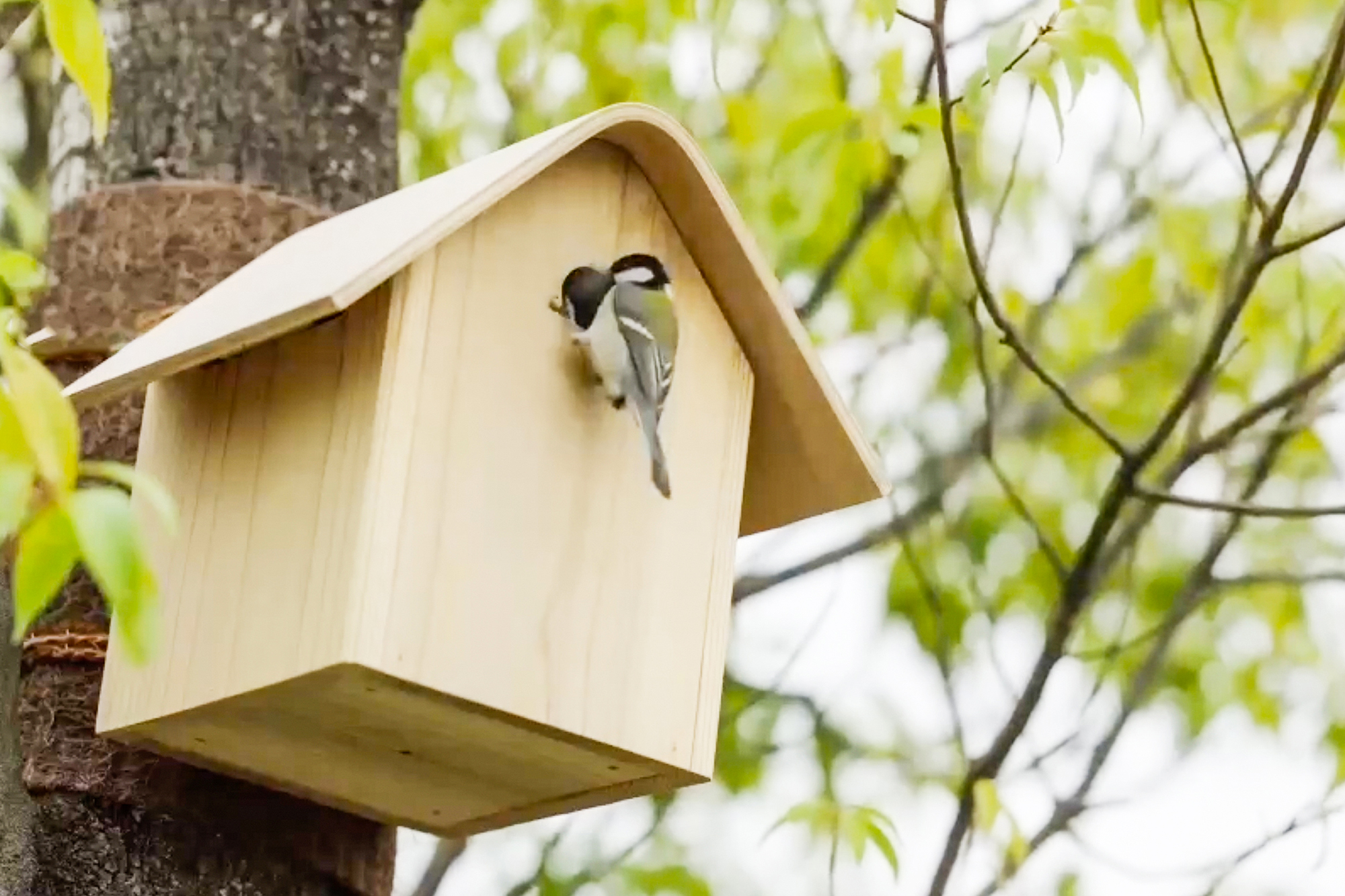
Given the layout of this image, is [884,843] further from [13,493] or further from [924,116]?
[13,493]

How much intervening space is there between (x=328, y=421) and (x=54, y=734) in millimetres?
382

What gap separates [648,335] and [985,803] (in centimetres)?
75

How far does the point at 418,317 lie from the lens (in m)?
1.30

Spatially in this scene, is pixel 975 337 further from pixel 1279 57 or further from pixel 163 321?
pixel 1279 57

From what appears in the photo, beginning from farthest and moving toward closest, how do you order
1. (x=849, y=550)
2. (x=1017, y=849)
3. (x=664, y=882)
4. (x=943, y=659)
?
(x=664, y=882)
(x=849, y=550)
(x=943, y=659)
(x=1017, y=849)

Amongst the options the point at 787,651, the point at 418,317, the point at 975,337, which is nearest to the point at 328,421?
the point at 418,317

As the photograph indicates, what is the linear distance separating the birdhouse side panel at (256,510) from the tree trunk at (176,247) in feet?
0.31

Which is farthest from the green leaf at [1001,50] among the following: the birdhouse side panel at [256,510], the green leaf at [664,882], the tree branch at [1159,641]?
the green leaf at [664,882]

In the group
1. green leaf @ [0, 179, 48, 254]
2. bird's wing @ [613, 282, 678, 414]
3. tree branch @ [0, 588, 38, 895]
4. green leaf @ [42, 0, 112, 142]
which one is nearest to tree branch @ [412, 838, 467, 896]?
tree branch @ [0, 588, 38, 895]

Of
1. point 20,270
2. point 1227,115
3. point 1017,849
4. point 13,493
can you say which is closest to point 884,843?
point 1017,849

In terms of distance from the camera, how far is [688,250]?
1533 mm

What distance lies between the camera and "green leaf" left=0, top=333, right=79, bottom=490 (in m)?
0.75

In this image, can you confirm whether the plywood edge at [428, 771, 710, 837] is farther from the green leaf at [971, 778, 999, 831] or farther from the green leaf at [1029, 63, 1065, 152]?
the green leaf at [1029, 63, 1065, 152]

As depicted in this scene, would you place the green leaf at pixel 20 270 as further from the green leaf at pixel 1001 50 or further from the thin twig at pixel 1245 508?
the thin twig at pixel 1245 508
